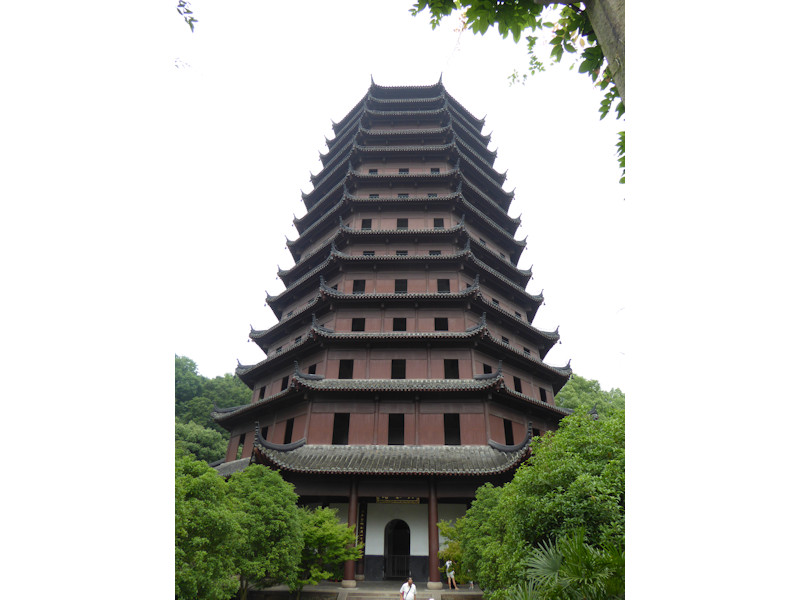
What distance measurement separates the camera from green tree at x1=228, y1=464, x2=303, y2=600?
10289 millimetres

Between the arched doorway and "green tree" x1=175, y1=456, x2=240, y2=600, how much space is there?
9.54 meters

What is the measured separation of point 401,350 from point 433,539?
7.13 metres

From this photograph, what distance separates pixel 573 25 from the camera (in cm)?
411

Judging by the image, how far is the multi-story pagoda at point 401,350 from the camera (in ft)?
53.6

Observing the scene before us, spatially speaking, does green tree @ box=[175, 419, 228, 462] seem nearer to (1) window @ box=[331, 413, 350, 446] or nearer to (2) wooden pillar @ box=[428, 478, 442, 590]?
(1) window @ box=[331, 413, 350, 446]

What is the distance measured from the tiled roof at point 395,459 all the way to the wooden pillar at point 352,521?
3.03 ft

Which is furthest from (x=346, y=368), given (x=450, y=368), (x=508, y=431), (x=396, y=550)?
(x=396, y=550)

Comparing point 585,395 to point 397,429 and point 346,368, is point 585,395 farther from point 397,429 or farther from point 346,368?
point 346,368

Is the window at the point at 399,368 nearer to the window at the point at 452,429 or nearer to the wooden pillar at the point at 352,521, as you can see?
the window at the point at 452,429

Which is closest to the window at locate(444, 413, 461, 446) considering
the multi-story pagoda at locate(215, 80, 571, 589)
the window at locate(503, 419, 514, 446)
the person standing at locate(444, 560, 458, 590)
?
the multi-story pagoda at locate(215, 80, 571, 589)

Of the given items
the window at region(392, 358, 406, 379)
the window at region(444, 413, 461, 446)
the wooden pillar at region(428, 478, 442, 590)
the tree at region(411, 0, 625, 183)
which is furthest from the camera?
the window at region(392, 358, 406, 379)

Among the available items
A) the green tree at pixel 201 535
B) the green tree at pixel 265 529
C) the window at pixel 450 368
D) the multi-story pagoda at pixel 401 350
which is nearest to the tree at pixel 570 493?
the green tree at pixel 201 535

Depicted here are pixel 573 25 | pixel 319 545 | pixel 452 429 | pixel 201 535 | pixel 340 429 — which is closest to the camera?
pixel 573 25

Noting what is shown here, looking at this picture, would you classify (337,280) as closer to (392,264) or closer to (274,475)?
(392,264)
